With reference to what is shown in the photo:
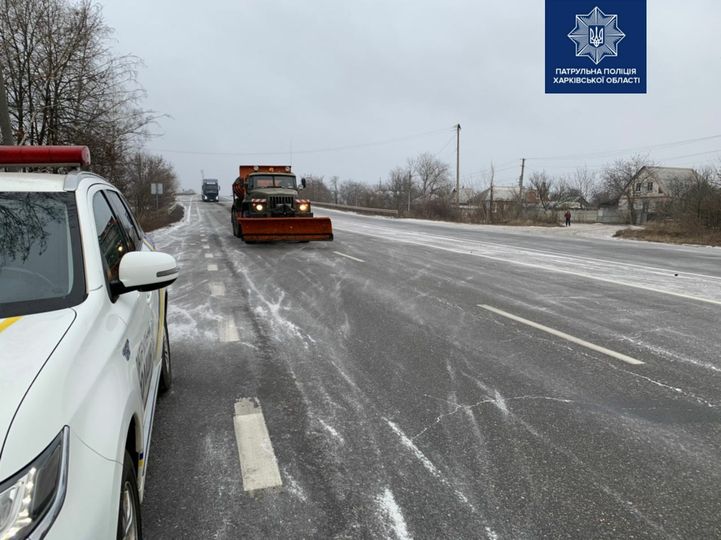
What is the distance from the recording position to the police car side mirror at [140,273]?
246 centimetres

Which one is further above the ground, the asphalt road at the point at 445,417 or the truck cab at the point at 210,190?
the truck cab at the point at 210,190

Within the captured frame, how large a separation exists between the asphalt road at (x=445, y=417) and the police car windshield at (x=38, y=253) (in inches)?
48.7

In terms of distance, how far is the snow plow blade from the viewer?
16.4m

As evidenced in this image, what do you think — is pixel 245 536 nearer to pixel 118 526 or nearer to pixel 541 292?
pixel 118 526

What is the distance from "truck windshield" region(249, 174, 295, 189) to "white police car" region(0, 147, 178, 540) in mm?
15484

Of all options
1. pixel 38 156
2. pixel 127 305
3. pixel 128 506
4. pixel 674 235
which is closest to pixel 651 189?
pixel 674 235

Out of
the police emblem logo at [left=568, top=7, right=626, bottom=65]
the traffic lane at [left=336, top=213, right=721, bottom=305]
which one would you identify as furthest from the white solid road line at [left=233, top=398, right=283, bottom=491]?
the police emblem logo at [left=568, top=7, right=626, bottom=65]

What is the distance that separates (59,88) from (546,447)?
16364 mm

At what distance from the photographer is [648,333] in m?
6.00

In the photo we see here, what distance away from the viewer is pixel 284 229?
1666 centimetres

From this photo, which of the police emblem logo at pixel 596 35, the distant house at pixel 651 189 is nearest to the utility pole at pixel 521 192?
the distant house at pixel 651 189

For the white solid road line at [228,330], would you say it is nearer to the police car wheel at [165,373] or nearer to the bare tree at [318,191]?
the police car wheel at [165,373]

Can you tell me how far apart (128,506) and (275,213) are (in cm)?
1633

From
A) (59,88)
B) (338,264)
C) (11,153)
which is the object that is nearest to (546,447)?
(11,153)
